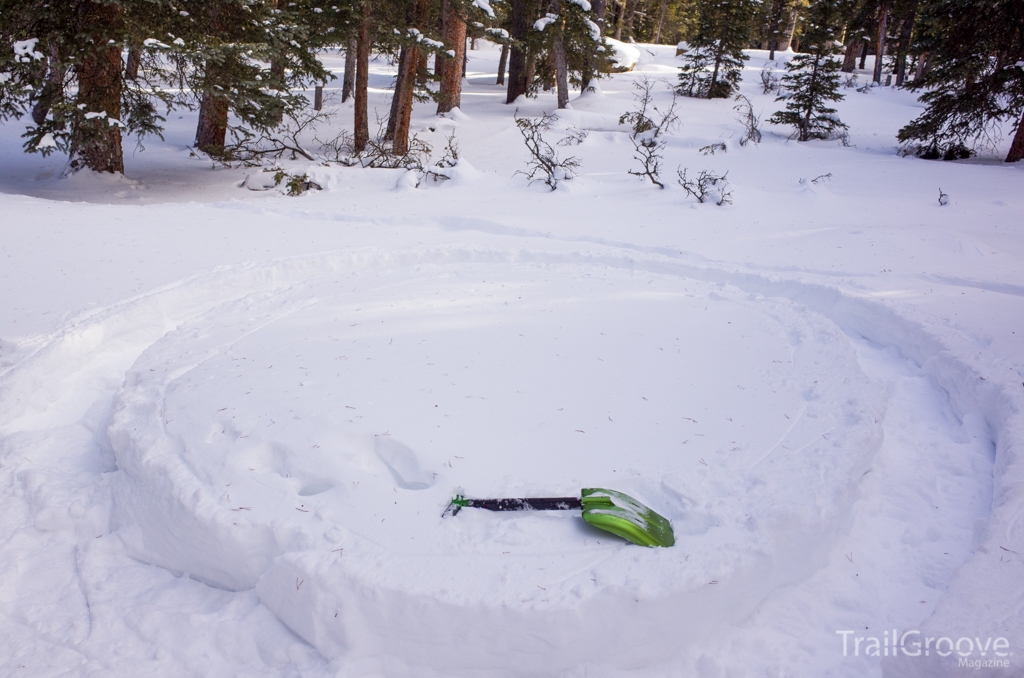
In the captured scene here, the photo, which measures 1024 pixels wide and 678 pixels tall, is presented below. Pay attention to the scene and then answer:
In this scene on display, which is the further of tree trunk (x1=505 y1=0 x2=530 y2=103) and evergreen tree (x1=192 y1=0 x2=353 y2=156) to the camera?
tree trunk (x1=505 y1=0 x2=530 y2=103)

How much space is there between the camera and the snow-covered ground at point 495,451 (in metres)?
2.54

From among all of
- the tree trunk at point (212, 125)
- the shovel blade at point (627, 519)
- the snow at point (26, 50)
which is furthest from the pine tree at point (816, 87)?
the shovel blade at point (627, 519)

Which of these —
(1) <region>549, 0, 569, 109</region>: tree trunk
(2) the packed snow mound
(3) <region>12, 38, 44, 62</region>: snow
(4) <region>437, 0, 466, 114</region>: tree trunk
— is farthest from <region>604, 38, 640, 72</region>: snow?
(2) the packed snow mound

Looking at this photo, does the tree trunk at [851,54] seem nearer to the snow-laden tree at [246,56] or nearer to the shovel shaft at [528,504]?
the snow-laden tree at [246,56]

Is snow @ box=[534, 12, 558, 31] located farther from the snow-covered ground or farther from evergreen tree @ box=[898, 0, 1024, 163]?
the snow-covered ground

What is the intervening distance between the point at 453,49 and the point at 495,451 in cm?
1274

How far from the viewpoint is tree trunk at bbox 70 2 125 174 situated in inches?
342

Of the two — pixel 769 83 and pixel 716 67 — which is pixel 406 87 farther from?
pixel 769 83

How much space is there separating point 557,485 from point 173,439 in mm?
2108

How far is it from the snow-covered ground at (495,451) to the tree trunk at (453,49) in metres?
7.95

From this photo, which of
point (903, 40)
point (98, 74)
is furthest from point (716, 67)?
point (98, 74)

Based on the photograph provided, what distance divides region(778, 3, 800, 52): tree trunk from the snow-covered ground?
34975 millimetres

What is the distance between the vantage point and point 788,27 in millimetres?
38219

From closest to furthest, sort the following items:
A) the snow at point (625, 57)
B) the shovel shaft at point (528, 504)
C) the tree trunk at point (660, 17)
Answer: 1. the shovel shaft at point (528, 504)
2. the snow at point (625, 57)
3. the tree trunk at point (660, 17)
